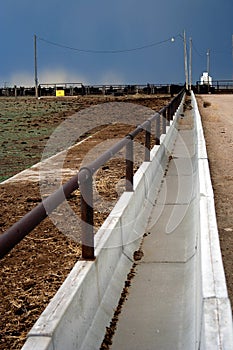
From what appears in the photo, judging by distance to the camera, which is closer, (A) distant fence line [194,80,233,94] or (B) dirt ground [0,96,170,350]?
(B) dirt ground [0,96,170,350]

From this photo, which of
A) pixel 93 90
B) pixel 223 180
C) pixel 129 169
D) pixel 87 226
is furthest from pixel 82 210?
pixel 93 90

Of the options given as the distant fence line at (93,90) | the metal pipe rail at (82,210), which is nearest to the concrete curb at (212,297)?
the metal pipe rail at (82,210)

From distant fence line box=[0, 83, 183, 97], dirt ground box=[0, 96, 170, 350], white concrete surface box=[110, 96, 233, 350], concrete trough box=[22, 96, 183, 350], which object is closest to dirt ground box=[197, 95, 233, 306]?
white concrete surface box=[110, 96, 233, 350]

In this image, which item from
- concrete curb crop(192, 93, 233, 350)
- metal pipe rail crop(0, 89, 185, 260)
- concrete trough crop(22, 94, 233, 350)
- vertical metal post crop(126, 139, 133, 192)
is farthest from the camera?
vertical metal post crop(126, 139, 133, 192)

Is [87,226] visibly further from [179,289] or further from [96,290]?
[179,289]

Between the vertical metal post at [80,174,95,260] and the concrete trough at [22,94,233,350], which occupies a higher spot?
the vertical metal post at [80,174,95,260]

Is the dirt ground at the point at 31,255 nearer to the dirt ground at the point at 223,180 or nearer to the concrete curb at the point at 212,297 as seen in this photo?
the concrete curb at the point at 212,297

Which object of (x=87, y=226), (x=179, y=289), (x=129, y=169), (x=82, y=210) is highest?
(x=129, y=169)

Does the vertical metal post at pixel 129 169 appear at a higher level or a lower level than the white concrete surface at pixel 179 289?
higher

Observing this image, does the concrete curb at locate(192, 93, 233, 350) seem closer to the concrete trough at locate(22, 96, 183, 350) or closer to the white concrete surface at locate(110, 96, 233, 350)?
the white concrete surface at locate(110, 96, 233, 350)

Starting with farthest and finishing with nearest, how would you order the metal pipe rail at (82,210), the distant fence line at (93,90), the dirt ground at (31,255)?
the distant fence line at (93,90) → the dirt ground at (31,255) → the metal pipe rail at (82,210)

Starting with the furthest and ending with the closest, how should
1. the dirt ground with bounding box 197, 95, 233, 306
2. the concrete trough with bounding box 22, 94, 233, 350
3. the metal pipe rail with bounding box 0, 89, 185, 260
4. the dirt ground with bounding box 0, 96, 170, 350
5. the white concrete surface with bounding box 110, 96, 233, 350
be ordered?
1. the dirt ground with bounding box 197, 95, 233, 306
2. the dirt ground with bounding box 0, 96, 170, 350
3. the white concrete surface with bounding box 110, 96, 233, 350
4. the concrete trough with bounding box 22, 94, 233, 350
5. the metal pipe rail with bounding box 0, 89, 185, 260

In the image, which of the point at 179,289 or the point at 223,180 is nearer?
the point at 179,289

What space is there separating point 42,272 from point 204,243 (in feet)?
5.75
